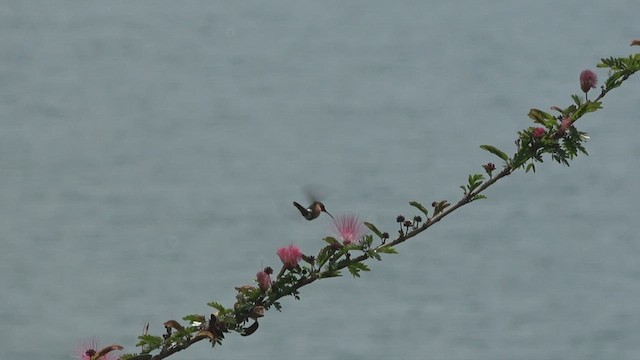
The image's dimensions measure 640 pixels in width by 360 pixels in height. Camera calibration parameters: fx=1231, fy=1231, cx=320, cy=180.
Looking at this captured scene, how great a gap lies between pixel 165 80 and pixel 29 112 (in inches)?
25.3

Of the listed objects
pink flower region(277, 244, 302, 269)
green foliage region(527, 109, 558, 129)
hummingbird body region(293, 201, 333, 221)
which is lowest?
pink flower region(277, 244, 302, 269)

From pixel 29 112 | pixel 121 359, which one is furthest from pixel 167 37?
pixel 121 359

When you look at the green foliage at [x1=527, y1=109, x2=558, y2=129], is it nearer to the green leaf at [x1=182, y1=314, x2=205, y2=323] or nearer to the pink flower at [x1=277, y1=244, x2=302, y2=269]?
the pink flower at [x1=277, y1=244, x2=302, y2=269]

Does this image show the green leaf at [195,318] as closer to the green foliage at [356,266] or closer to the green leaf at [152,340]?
the green leaf at [152,340]

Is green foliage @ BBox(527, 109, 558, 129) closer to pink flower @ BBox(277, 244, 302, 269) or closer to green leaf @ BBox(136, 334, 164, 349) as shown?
pink flower @ BBox(277, 244, 302, 269)

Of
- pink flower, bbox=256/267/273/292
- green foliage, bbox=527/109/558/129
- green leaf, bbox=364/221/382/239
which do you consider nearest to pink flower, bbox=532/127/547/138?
green foliage, bbox=527/109/558/129

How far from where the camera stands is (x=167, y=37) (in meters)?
5.79

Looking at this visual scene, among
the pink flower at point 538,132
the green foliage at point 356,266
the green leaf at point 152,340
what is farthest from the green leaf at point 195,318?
the pink flower at point 538,132

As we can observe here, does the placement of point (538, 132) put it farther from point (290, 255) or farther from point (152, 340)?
point (152, 340)

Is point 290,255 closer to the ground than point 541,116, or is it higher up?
closer to the ground

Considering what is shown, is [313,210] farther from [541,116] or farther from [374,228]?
[541,116]

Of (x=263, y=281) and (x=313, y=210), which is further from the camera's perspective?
(x=313, y=210)

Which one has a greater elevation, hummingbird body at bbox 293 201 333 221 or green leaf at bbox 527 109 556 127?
green leaf at bbox 527 109 556 127

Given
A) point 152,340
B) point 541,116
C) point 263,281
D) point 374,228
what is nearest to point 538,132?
point 541,116
